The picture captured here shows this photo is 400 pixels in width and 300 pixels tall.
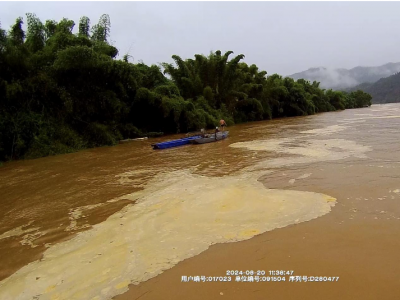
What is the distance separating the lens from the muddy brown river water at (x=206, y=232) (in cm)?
354

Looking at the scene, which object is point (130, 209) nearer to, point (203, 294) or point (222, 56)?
point (203, 294)

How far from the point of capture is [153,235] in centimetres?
486

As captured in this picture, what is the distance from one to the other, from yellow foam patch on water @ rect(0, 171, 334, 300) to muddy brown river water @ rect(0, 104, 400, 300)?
0.06ft

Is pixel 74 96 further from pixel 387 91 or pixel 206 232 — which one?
pixel 387 91

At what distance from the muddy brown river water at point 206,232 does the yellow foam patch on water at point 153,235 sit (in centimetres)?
2

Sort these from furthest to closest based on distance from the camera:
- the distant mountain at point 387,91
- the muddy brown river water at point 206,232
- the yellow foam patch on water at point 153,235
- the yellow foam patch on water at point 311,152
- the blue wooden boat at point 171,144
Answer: the distant mountain at point 387,91 → the blue wooden boat at point 171,144 → the yellow foam patch on water at point 311,152 → the yellow foam patch on water at point 153,235 → the muddy brown river water at point 206,232

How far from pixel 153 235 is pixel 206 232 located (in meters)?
0.80

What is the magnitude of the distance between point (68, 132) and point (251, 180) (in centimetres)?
1119

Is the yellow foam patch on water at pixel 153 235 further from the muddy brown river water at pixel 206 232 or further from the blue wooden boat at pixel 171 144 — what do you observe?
the blue wooden boat at pixel 171 144

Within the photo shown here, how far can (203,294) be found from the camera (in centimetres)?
338

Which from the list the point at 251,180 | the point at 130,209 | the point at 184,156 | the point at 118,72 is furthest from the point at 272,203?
the point at 118,72

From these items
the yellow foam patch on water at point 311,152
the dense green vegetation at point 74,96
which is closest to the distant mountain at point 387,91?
the dense green vegetation at point 74,96

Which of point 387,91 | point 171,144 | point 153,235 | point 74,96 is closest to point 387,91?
point 387,91

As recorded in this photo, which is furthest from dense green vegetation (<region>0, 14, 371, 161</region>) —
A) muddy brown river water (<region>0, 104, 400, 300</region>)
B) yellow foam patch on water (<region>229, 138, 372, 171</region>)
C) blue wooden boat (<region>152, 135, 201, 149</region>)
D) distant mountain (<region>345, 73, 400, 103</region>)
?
distant mountain (<region>345, 73, 400, 103</region>)
